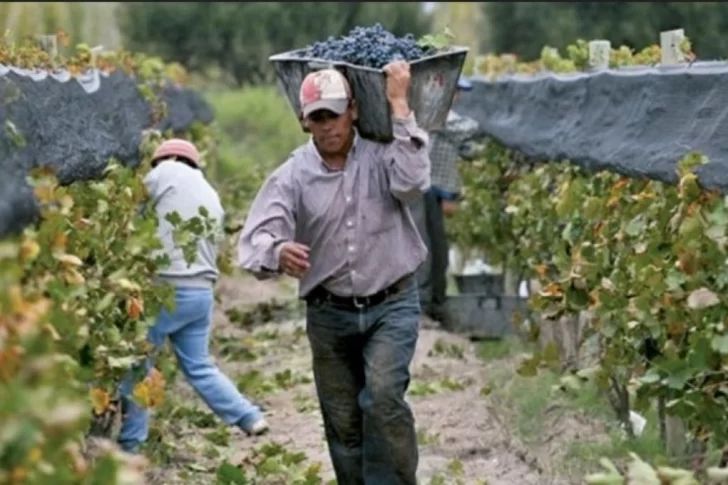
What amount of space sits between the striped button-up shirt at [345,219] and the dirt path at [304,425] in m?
1.41

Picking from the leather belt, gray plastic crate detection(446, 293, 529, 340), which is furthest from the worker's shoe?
gray plastic crate detection(446, 293, 529, 340)

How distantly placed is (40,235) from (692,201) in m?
2.50

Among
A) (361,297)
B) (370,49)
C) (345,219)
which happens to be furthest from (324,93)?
(361,297)

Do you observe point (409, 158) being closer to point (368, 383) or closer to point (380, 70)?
point (380, 70)

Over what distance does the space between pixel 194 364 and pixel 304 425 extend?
3.51 ft

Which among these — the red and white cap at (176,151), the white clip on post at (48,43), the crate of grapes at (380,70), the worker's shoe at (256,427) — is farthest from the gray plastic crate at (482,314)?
the crate of grapes at (380,70)

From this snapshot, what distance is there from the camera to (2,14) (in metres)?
35.2

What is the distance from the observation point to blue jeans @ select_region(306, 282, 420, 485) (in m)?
7.09

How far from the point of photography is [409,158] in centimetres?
701

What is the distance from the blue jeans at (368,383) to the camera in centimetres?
709

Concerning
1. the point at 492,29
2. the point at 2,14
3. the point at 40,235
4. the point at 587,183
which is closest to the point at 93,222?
the point at 40,235

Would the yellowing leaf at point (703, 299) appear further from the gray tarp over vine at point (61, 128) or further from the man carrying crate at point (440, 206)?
the man carrying crate at point (440, 206)

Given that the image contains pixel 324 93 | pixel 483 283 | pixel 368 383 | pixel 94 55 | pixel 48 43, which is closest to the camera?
pixel 324 93

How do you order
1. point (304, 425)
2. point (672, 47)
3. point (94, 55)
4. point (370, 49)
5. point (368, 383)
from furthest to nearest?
point (94, 55), point (304, 425), point (672, 47), point (370, 49), point (368, 383)
